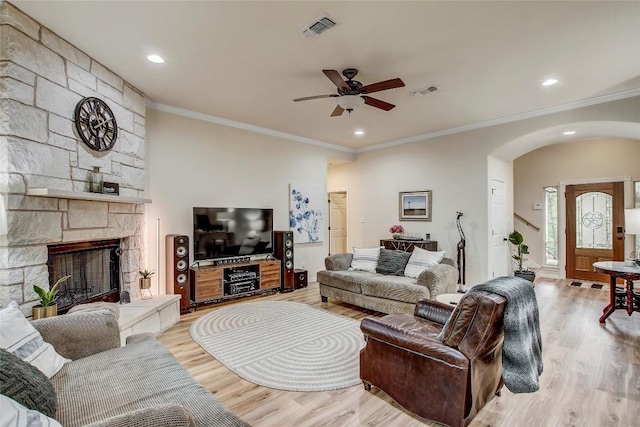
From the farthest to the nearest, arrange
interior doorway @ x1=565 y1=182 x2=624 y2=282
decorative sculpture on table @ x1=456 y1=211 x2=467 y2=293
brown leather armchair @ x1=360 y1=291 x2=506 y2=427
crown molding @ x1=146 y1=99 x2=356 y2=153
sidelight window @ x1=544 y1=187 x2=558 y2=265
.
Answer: sidelight window @ x1=544 y1=187 x2=558 y2=265 → interior doorway @ x1=565 y1=182 x2=624 y2=282 → decorative sculpture on table @ x1=456 y1=211 x2=467 y2=293 → crown molding @ x1=146 y1=99 x2=356 y2=153 → brown leather armchair @ x1=360 y1=291 x2=506 y2=427

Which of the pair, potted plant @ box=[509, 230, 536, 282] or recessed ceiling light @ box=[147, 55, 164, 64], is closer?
recessed ceiling light @ box=[147, 55, 164, 64]

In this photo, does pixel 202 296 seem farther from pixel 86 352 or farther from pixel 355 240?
pixel 355 240

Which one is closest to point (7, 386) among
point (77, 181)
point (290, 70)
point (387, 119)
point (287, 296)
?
point (77, 181)

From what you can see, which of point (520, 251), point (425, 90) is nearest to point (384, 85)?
point (425, 90)

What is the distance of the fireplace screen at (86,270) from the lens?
9.68 feet

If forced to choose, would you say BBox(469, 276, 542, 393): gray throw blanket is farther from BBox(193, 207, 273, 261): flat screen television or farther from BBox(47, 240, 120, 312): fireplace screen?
BBox(193, 207, 273, 261): flat screen television

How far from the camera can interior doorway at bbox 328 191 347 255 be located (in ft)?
25.9

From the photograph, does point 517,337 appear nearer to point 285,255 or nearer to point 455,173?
point 285,255

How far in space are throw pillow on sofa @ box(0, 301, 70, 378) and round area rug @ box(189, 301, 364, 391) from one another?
1362 millimetres

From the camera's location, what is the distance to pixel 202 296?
4.49 meters

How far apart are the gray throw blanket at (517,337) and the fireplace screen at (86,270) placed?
350cm

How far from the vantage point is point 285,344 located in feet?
10.7

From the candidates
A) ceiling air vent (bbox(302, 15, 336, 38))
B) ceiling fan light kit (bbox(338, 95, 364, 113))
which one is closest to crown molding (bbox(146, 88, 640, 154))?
ceiling fan light kit (bbox(338, 95, 364, 113))

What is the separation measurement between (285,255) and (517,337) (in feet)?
13.1
